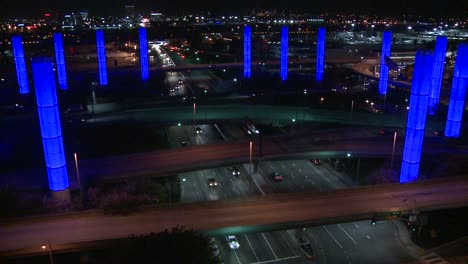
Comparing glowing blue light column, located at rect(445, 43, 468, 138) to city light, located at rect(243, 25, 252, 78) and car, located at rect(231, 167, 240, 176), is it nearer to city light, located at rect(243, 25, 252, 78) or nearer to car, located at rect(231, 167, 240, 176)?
car, located at rect(231, 167, 240, 176)

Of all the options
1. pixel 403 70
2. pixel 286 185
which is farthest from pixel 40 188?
pixel 403 70

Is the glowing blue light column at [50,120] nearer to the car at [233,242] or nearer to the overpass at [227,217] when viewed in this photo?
the overpass at [227,217]

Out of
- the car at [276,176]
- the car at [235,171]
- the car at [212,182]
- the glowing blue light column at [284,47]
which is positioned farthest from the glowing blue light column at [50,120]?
the glowing blue light column at [284,47]

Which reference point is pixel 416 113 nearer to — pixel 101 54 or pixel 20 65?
pixel 101 54

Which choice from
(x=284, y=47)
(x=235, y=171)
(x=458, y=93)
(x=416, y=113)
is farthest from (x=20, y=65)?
(x=458, y=93)

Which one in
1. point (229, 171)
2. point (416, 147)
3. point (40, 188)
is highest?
point (416, 147)

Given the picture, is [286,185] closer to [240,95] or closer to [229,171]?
[229,171]

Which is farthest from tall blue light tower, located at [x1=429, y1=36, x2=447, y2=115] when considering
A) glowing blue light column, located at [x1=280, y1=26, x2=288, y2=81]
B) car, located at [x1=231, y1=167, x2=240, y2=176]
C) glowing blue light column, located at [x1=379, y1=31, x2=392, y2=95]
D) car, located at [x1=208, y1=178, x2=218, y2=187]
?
car, located at [x1=208, y1=178, x2=218, y2=187]
